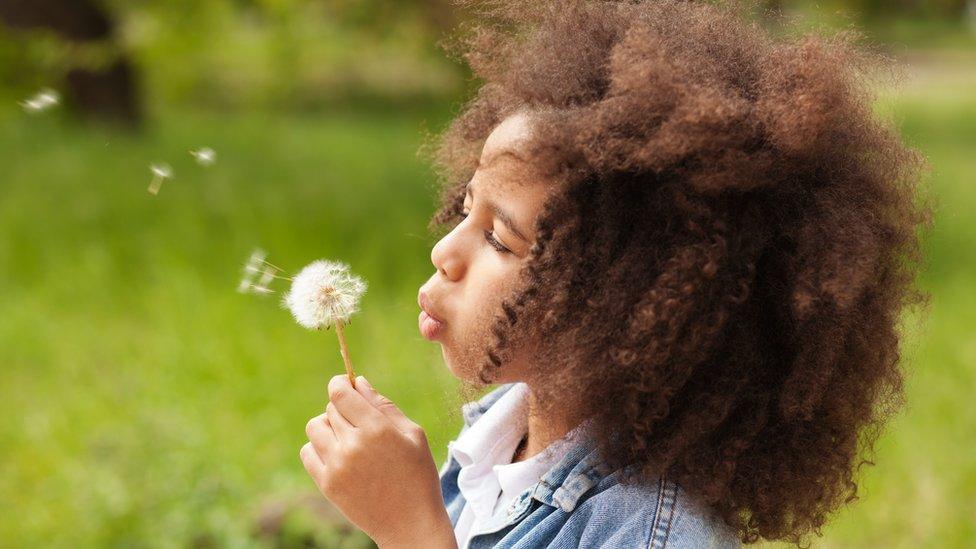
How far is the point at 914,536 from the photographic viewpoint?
3.32m

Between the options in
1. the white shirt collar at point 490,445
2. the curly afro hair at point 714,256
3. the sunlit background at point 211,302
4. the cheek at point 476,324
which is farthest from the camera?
the sunlit background at point 211,302

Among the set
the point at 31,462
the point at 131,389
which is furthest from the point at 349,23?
the point at 31,462

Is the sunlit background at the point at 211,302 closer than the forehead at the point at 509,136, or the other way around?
the forehead at the point at 509,136

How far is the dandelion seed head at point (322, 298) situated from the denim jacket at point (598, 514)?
1.23ft

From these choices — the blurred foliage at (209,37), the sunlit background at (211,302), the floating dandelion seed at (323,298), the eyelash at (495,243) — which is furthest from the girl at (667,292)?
the blurred foliage at (209,37)

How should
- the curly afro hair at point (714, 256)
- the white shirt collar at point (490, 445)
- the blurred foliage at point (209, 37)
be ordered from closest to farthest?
the curly afro hair at point (714, 256) < the white shirt collar at point (490, 445) < the blurred foliage at point (209, 37)

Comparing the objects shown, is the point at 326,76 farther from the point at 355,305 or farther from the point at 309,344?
the point at 355,305

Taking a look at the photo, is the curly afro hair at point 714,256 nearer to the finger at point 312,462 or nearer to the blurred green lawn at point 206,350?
the finger at point 312,462

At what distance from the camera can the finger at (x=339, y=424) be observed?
5.16 feet

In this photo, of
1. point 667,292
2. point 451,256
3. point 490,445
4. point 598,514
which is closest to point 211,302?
point 490,445

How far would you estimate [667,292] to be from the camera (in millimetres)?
1416

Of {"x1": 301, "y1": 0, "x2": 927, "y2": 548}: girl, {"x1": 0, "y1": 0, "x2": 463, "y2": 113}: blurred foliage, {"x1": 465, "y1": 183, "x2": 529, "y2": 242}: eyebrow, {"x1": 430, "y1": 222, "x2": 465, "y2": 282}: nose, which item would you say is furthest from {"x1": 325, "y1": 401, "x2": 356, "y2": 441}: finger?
{"x1": 0, "y1": 0, "x2": 463, "y2": 113}: blurred foliage

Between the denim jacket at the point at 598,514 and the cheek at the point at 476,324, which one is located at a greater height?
the cheek at the point at 476,324

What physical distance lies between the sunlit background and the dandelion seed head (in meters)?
0.37
